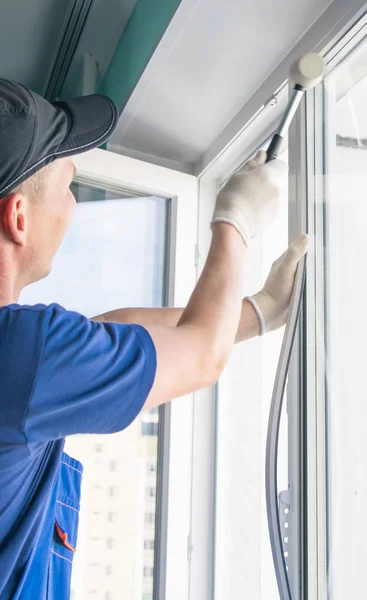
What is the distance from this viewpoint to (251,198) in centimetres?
104

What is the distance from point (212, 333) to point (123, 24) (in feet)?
4.24

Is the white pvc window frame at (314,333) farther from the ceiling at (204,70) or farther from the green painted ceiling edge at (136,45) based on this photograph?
the green painted ceiling edge at (136,45)

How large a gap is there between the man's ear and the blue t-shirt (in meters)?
0.21

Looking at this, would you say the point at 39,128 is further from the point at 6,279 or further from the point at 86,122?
the point at 6,279

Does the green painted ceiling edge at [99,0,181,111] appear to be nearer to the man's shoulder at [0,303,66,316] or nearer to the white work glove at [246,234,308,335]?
the white work glove at [246,234,308,335]

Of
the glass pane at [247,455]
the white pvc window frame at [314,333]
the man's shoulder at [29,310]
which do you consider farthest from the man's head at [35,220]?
the glass pane at [247,455]

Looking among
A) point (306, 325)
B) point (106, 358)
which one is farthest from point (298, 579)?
point (106, 358)

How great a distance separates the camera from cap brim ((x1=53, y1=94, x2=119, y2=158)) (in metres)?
0.92

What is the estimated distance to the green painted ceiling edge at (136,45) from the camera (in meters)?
1.38

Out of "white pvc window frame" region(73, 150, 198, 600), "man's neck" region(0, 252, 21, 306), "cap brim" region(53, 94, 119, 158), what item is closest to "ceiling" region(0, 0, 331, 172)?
"white pvc window frame" region(73, 150, 198, 600)

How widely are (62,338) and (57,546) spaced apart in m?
0.50

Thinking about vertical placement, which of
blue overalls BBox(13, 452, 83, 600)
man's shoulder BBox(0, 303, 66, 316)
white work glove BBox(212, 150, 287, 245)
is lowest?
blue overalls BBox(13, 452, 83, 600)

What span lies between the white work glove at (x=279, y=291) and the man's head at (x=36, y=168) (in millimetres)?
415

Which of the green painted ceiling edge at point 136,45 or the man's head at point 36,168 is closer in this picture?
the man's head at point 36,168
